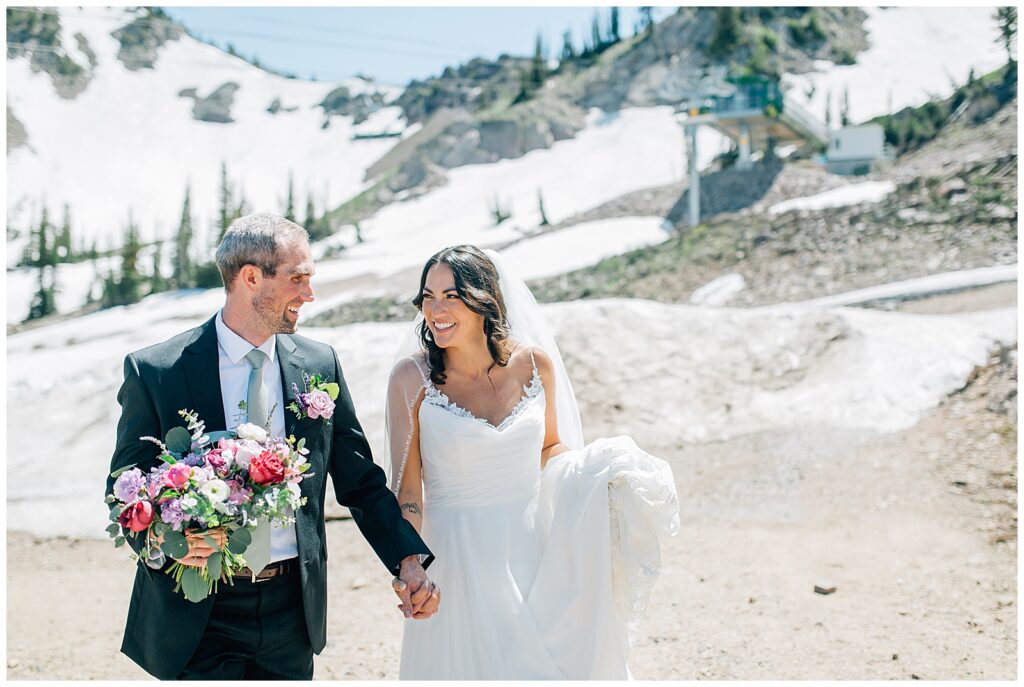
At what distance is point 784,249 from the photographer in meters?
23.7

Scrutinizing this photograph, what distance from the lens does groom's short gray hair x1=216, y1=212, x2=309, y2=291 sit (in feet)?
11.2

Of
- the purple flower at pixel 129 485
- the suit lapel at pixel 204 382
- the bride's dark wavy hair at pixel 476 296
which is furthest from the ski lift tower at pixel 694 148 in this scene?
the purple flower at pixel 129 485

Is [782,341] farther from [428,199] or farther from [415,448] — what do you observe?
[428,199]

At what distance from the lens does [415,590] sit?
11.9 ft

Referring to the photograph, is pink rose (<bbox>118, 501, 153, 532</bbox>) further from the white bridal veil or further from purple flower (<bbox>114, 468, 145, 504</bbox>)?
the white bridal veil

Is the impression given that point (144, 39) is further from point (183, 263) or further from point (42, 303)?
point (42, 303)

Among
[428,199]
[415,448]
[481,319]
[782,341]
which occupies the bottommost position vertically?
[428,199]

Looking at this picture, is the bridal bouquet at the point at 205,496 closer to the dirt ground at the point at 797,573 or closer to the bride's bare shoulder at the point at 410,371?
the bride's bare shoulder at the point at 410,371

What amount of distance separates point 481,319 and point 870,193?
87.0 ft

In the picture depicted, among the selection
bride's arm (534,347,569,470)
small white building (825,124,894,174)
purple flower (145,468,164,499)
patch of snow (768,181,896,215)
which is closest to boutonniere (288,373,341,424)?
purple flower (145,468,164,499)

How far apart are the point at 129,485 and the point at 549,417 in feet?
6.14

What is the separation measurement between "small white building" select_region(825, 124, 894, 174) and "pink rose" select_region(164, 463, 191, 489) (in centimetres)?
3990

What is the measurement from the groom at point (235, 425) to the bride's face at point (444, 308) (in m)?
0.54

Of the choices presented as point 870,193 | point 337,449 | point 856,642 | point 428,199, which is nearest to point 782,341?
point 856,642
